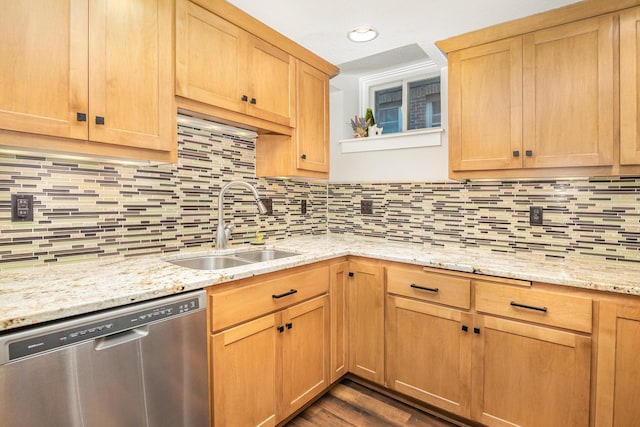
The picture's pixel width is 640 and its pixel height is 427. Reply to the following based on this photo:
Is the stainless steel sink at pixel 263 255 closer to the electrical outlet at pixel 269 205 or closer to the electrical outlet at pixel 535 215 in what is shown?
the electrical outlet at pixel 269 205

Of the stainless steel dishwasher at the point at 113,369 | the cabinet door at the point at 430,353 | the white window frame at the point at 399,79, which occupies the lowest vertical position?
the cabinet door at the point at 430,353

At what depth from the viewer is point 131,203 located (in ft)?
5.68

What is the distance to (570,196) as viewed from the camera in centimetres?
195

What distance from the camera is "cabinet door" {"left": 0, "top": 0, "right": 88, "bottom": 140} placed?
112cm

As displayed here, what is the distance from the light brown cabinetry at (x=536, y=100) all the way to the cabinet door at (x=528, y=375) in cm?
87

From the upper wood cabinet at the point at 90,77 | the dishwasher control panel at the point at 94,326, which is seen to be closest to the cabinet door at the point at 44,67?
the upper wood cabinet at the point at 90,77

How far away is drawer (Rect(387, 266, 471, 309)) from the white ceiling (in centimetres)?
139

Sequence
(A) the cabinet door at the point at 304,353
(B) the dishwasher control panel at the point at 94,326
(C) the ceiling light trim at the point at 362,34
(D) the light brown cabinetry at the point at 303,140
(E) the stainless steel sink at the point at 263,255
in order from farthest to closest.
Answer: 1. (D) the light brown cabinetry at the point at 303,140
2. (E) the stainless steel sink at the point at 263,255
3. (C) the ceiling light trim at the point at 362,34
4. (A) the cabinet door at the point at 304,353
5. (B) the dishwasher control panel at the point at 94,326

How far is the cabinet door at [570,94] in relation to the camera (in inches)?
64.9

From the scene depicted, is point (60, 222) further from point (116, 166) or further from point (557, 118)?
point (557, 118)

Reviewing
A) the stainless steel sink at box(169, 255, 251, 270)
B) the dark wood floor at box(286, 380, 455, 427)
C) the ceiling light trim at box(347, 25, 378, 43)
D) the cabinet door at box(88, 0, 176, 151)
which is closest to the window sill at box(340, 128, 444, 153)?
the ceiling light trim at box(347, 25, 378, 43)

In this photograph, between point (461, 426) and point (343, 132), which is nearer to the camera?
point (461, 426)

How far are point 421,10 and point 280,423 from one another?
2.28 meters

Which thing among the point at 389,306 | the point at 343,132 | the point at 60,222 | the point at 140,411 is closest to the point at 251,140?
the point at 343,132
